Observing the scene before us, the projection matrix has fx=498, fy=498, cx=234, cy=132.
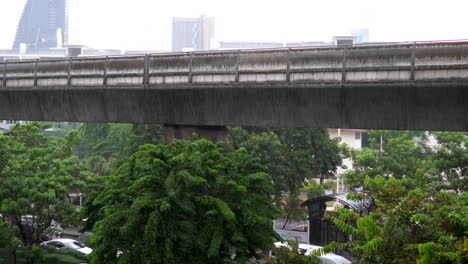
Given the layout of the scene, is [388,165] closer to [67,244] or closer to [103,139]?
[67,244]

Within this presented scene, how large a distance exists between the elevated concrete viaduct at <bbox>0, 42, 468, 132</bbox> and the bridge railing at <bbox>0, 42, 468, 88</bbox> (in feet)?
0.10

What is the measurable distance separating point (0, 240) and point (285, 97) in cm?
1242

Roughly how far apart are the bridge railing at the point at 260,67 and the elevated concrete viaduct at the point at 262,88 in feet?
0.10

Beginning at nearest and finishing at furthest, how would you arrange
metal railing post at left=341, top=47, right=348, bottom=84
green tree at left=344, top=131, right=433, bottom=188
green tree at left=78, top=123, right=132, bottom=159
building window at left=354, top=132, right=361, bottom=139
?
metal railing post at left=341, top=47, right=348, bottom=84
green tree at left=344, top=131, right=433, bottom=188
building window at left=354, top=132, right=361, bottom=139
green tree at left=78, top=123, right=132, bottom=159

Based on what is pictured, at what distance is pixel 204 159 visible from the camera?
13.9 metres

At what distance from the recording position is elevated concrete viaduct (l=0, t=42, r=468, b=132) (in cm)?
1387

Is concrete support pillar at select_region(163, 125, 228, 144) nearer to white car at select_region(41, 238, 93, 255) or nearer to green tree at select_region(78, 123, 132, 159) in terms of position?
white car at select_region(41, 238, 93, 255)

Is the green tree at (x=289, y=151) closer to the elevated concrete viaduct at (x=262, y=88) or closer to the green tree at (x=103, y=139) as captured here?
the elevated concrete viaduct at (x=262, y=88)

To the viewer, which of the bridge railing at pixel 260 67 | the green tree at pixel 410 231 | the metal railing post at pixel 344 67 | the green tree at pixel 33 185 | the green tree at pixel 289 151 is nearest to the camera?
the green tree at pixel 410 231

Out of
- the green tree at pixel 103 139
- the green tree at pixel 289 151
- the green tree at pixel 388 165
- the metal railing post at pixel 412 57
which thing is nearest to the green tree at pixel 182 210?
the metal railing post at pixel 412 57

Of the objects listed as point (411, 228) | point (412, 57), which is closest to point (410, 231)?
point (411, 228)

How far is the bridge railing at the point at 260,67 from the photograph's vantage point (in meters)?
13.8

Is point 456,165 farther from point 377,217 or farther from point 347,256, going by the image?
point 377,217

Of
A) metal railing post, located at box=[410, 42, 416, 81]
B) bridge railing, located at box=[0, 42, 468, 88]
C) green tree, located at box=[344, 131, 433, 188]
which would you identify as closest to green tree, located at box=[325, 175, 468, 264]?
metal railing post, located at box=[410, 42, 416, 81]
